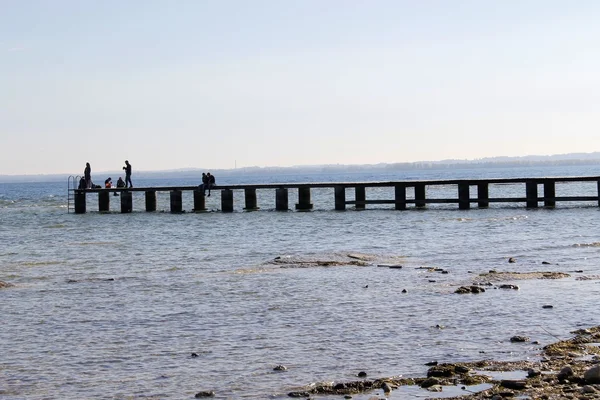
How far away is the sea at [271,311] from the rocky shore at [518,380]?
0.74 feet

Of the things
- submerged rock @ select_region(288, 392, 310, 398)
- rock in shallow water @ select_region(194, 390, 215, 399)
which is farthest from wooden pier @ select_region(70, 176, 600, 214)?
rock in shallow water @ select_region(194, 390, 215, 399)

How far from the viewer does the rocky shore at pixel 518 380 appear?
9625 mm

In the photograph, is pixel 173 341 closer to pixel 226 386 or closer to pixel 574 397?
pixel 226 386

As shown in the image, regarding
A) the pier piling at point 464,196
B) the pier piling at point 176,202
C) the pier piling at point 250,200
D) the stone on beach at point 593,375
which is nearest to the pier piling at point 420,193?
the pier piling at point 464,196

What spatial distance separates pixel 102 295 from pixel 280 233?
59.5 ft

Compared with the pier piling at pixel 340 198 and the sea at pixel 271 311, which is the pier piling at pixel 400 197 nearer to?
the pier piling at pixel 340 198

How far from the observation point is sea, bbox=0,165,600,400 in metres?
11.4

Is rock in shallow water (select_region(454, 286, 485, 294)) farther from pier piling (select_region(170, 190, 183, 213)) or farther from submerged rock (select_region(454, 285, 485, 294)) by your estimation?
pier piling (select_region(170, 190, 183, 213))

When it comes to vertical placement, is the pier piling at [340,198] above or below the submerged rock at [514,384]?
above

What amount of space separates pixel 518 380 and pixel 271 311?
6.38 meters

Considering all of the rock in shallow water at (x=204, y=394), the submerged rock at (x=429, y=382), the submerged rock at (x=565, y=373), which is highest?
the submerged rock at (x=565, y=373)

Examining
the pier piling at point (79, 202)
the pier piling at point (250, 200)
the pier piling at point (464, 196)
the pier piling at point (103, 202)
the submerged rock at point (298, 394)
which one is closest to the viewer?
the submerged rock at point (298, 394)

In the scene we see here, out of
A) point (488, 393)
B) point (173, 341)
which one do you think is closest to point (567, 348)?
point (488, 393)

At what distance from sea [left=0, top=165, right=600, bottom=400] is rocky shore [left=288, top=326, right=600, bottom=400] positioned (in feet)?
0.74
